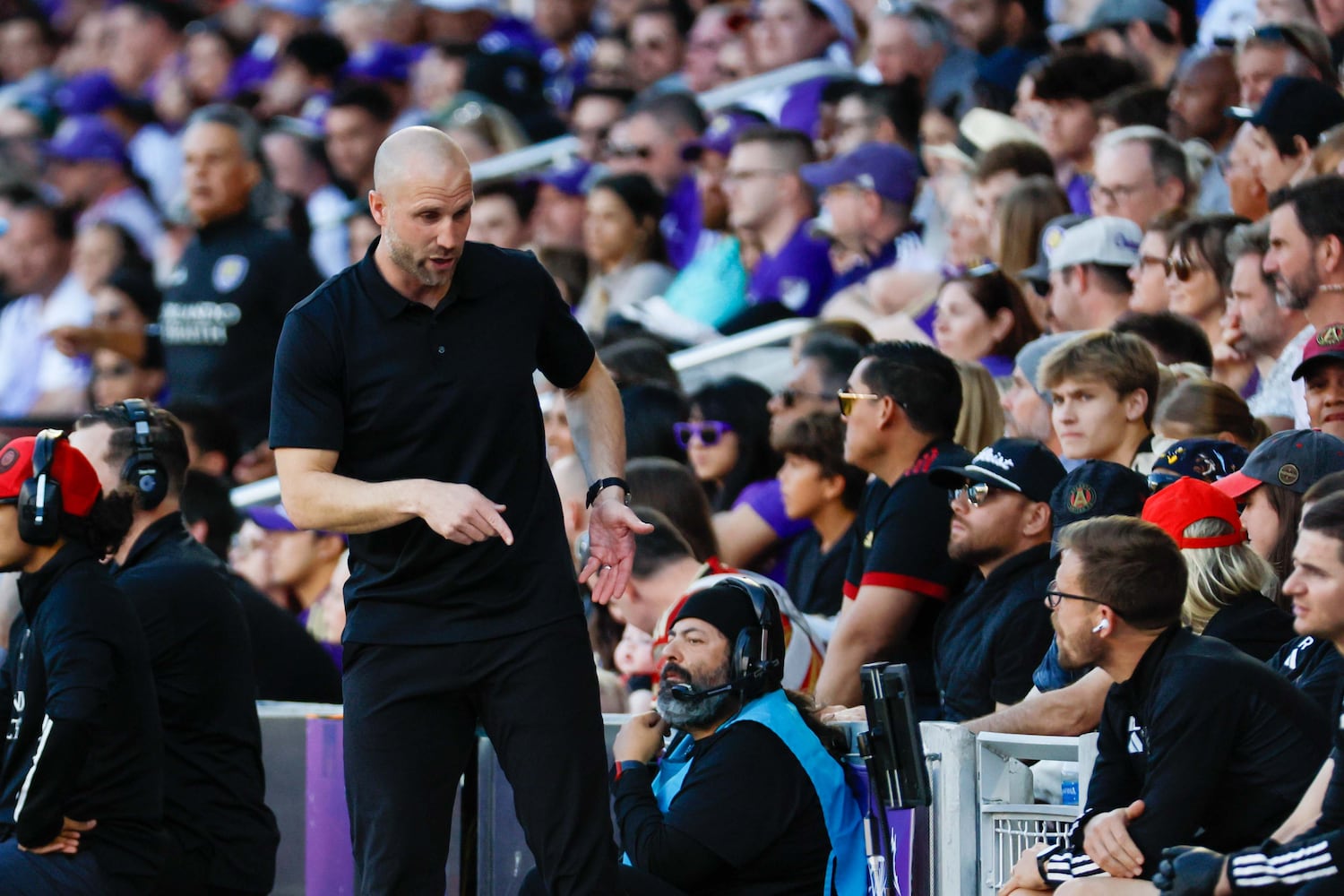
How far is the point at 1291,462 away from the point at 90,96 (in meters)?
13.4

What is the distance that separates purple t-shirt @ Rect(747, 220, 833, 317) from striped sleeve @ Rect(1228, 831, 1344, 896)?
635 centimetres

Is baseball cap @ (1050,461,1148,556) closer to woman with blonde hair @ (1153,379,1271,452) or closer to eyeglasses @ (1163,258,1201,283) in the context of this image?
woman with blonde hair @ (1153,379,1271,452)

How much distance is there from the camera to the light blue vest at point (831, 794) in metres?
5.16

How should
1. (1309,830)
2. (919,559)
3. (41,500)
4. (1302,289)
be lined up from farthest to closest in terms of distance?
1. (1302,289)
2. (919,559)
3. (41,500)
4. (1309,830)

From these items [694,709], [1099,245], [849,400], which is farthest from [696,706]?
[1099,245]

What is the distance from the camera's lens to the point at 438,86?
1455cm

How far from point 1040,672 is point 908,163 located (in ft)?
15.9

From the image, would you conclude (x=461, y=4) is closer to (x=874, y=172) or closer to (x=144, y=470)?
(x=874, y=172)

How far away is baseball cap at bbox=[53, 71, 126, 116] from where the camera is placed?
54.4 ft

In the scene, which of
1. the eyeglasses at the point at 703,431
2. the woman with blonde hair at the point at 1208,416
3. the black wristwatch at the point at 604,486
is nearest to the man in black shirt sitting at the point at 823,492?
the eyeglasses at the point at 703,431

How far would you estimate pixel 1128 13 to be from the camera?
10945 mm

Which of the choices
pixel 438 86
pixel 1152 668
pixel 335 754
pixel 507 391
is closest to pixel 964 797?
pixel 1152 668

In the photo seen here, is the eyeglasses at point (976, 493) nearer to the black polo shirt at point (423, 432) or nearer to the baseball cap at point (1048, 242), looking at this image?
the black polo shirt at point (423, 432)

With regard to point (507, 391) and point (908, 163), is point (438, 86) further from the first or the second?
point (507, 391)
